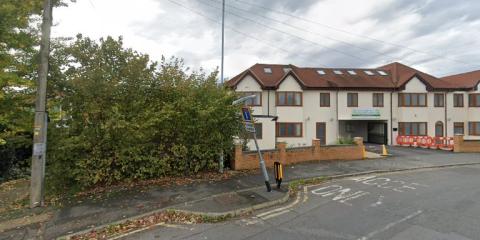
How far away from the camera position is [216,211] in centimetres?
684

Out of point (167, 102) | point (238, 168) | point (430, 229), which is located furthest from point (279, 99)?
point (430, 229)

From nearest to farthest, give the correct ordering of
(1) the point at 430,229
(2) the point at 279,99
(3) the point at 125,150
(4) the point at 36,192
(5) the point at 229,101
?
(1) the point at 430,229 → (4) the point at 36,192 → (3) the point at 125,150 → (5) the point at 229,101 → (2) the point at 279,99

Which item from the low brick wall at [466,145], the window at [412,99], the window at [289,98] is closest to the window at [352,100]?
the window at [412,99]

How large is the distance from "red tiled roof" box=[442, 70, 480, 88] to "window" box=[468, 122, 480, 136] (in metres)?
3.75

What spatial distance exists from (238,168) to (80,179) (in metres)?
6.06

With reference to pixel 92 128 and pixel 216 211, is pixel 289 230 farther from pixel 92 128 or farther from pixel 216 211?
pixel 92 128

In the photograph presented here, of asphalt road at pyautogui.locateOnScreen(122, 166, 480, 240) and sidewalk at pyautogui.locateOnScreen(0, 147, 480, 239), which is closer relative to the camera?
asphalt road at pyautogui.locateOnScreen(122, 166, 480, 240)

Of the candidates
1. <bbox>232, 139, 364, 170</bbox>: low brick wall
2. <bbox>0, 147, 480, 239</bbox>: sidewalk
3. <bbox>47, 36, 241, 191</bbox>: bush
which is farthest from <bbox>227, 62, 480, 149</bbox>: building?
<bbox>47, 36, 241, 191</bbox>: bush

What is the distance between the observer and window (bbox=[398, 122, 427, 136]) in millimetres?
25969

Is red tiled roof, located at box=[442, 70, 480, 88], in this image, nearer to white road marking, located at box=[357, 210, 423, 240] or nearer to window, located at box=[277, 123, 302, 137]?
window, located at box=[277, 123, 302, 137]

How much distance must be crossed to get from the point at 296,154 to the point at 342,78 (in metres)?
16.0

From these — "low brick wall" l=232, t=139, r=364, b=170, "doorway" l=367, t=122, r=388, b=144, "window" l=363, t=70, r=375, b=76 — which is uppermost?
"window" l=363, t=70, r=375, b=76

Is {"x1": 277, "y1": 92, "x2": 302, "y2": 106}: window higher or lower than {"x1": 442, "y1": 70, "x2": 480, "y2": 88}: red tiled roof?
lower

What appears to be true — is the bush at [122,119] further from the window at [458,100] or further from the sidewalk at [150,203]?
the window at [458,100]
